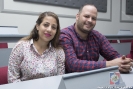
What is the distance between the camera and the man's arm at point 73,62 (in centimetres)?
123

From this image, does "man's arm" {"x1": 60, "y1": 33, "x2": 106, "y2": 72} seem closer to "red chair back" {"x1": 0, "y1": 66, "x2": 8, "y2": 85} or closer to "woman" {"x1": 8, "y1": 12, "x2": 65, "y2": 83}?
"woman" {"x1": 8, "y1": 12, "x2": 65, "y2": 83}

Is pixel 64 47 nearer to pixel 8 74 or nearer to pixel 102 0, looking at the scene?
pixel 8 74

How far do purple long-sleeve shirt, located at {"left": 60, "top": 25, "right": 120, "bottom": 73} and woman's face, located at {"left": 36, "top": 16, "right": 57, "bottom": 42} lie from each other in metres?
0.14

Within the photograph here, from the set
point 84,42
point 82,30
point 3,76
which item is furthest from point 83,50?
point 3,76

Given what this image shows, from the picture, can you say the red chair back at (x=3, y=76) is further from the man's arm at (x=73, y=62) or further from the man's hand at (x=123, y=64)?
the man's hand at (x=123, y=64)

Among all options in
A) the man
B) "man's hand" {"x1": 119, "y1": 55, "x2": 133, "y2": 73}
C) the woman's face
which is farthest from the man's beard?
"man's hand" {"x1": 119, "y1": 55, "x2": 133, "y2": 73}

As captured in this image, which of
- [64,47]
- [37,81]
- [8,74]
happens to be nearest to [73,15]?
[64,47]

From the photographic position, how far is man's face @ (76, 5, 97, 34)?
1504 millimetres

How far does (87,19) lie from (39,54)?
0.56 meters

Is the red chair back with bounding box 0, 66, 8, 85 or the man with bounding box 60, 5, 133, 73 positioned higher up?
the man with bounding box 60, 5, 133, 73

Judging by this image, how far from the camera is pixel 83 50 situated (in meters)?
1.43

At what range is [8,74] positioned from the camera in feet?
3.83

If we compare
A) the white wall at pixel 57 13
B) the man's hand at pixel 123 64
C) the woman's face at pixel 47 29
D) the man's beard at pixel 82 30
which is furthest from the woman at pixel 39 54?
the white wall at pixel 57 13

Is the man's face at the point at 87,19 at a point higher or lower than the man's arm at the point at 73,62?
higher
